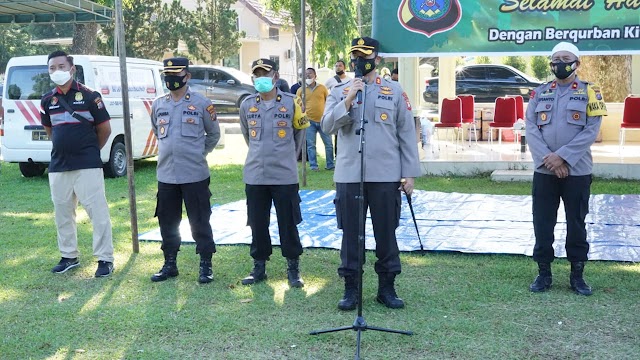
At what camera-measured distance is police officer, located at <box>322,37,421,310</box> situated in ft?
18.0

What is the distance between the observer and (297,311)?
567 cm

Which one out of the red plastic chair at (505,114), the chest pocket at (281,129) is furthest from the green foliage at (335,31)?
the chest pocket at (281,129)

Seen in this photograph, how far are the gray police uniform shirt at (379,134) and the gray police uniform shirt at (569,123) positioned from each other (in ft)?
3.68

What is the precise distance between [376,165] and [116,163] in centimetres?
829

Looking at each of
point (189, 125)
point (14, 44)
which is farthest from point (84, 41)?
point (14, 44)

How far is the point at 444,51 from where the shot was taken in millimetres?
11664

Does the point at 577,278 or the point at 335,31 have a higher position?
the point at 335,31

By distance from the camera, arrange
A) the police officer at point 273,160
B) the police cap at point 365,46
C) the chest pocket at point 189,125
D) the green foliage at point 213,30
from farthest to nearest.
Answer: the green foliage at point 213,30, the chest pocket at point 189,125, the police officer at point 273,160, the police cap at point 365,46

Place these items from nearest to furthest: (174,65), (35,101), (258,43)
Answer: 1. (174,65)
2. (35,101)
3. (258,43)

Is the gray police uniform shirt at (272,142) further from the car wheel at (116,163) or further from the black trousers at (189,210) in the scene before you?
the car wheel at (116,163)

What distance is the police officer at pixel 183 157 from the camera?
6379 millimetres

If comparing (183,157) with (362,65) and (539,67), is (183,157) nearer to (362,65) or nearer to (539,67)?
(362,65)

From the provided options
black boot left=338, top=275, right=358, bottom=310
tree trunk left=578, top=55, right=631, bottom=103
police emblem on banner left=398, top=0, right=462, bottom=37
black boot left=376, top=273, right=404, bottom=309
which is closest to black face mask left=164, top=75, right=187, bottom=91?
black boot left=338, top=275, right=358, bottom=310

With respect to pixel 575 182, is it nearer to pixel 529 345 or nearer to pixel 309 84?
pixel 529 345
